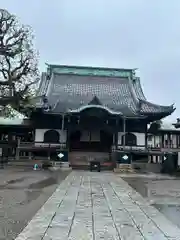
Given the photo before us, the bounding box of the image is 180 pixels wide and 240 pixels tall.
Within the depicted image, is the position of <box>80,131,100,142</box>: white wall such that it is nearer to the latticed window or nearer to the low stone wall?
the latticed window

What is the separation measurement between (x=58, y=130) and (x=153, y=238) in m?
26.9

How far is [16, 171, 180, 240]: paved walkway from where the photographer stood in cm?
568

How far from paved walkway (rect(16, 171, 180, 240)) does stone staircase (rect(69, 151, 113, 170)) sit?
18.1 meters

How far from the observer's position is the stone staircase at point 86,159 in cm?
2812

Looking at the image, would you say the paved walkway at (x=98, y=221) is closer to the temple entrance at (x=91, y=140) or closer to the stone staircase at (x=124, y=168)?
the stone staircase at (x=124, y=168)

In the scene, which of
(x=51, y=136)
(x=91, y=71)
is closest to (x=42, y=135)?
(x=51, y=136)

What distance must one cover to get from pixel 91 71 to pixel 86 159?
13.5 meters

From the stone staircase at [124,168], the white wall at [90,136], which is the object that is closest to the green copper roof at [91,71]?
the white wall at [90,136]

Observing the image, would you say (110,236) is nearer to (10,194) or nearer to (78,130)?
(10,194)

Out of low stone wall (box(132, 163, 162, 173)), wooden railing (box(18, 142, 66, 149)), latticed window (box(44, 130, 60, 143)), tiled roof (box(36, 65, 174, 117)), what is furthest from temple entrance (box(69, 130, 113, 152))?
low stone wall (box(132, 163, 162, 173))

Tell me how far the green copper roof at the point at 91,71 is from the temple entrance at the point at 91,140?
8.96 m

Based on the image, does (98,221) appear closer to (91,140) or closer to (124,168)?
(124,168)

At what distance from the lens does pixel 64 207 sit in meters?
8.48

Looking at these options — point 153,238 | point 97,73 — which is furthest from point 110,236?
point 97,73
